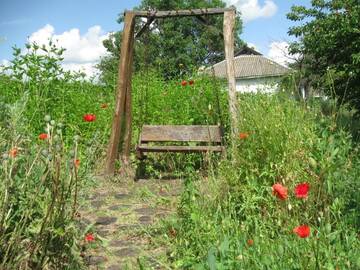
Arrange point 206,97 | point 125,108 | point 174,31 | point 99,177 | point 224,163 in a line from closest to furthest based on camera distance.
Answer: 1. point 224,163
2. point 99,177
3. point 125,108
4. point 206,97
5. point 174,31

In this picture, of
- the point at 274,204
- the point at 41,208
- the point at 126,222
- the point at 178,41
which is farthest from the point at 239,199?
the point at 178,41

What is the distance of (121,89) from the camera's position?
6.37m

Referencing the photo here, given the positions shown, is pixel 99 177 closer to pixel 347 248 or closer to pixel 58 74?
pixel 58 74

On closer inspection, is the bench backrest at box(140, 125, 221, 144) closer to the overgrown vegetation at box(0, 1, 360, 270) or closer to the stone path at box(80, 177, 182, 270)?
the overgrown vegetation at box(0, 1, 360, 270)

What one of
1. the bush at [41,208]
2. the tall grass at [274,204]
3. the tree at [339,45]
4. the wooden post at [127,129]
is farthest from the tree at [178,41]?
the bush at [41,208]

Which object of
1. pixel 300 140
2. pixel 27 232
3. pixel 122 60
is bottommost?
pixel 27 232

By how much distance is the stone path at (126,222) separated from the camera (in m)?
3.33

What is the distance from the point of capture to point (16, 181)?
8.75 feet

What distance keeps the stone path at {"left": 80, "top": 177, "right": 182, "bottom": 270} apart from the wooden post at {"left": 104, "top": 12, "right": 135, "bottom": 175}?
1.15 ft

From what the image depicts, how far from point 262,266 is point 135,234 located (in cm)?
175

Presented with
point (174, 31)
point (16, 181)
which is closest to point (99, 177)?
point (16, 181)

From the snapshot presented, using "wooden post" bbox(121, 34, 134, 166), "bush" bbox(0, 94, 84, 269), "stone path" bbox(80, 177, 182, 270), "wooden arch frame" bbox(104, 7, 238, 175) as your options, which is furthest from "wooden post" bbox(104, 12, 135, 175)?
"bush" bbox(0, 94, 84, 269)

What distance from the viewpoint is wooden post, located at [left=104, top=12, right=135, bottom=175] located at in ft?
20.6

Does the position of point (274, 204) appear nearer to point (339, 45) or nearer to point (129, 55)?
point (129, 55)
